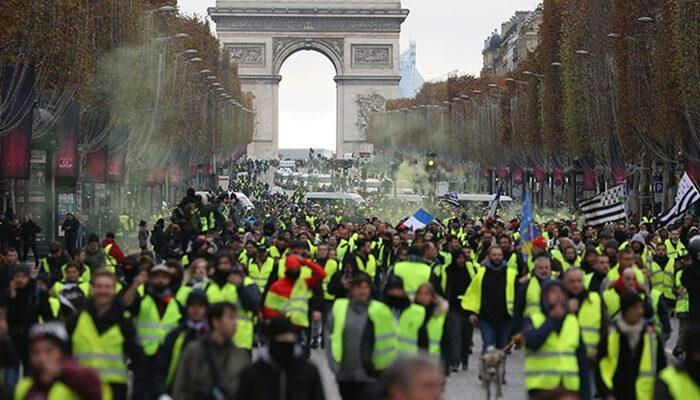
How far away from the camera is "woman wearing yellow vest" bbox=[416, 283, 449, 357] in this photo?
631 inches

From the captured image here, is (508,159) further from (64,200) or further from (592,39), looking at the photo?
(64,200)

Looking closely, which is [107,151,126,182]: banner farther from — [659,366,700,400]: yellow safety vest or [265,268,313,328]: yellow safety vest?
[659,366,700,400]: yellow safety vest

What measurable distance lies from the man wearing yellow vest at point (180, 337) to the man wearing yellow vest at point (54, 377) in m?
2.31

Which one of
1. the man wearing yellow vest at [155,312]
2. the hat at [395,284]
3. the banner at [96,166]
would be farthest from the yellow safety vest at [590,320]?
the banner at [96,166]

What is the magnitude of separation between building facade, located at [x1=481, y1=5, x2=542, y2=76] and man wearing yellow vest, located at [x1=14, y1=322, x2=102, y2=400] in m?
113

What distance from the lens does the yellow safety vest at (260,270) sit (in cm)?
2419

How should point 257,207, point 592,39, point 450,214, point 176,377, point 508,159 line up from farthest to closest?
point 508,159
point 257,207
point 450,214
point 592,39
point 176,377

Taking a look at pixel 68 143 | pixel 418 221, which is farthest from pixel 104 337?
pixel 68 143

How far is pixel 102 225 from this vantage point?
5706cm

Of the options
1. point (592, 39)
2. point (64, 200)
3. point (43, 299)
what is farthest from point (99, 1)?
point (43, 299)

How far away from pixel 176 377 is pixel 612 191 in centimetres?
3172

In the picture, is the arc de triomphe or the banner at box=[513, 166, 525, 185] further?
the arc de triomphe

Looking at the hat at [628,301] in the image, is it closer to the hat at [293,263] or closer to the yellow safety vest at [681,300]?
the hat at [293,263]

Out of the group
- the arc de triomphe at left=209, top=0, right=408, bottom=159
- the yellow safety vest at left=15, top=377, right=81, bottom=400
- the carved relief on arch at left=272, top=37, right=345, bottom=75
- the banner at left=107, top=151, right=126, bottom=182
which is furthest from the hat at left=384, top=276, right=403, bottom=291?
the carved relief on arch at left=272, top=37, right=345, bottom=75
